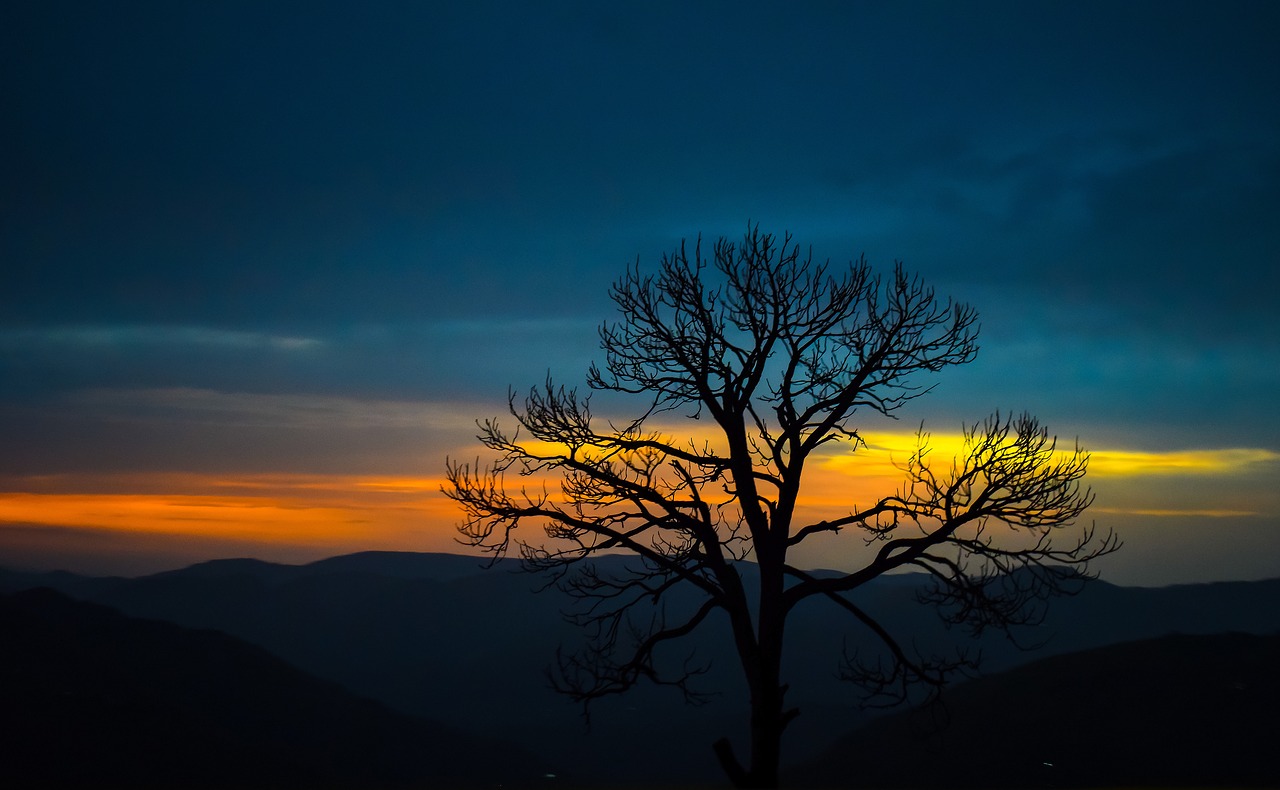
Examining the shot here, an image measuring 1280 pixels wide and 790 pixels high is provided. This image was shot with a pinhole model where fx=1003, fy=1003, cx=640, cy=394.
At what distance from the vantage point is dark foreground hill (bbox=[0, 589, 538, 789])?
108 metres

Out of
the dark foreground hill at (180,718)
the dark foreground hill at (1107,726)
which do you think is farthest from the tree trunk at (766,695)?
the dark foreground hill at (180,718)

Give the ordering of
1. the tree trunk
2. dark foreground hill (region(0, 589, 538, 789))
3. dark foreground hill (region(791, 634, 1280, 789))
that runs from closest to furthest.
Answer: the tree trunk
dark foreground hill (region(791, 634, 1280, 789))
dark foreground hill (region(0, 589, 538, 789))

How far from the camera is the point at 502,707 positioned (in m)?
194

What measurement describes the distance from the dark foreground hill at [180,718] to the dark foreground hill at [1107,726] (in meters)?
49.9

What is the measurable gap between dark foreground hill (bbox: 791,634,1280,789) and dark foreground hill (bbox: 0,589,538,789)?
49.9 m

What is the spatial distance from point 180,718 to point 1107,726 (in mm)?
101424

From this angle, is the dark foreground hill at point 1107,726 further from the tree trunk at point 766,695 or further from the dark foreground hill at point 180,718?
the tree trunk at point 766,695

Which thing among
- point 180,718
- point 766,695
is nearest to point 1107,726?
point 766,695

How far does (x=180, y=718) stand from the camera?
394ft

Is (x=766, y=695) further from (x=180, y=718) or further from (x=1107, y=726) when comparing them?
(x=180, y=718)

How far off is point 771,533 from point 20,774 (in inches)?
4445

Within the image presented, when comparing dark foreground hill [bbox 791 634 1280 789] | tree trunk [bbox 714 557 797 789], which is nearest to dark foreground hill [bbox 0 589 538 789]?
dark foreground hill [bbox 791 634 1280 789]

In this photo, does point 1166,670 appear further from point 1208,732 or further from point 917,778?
point 917,778

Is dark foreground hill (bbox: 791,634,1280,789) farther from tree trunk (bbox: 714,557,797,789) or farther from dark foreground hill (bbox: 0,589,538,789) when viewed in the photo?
tree trunk (bbox: 714,557,797,789)
